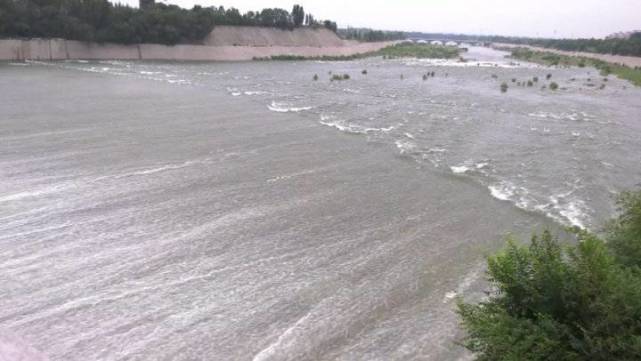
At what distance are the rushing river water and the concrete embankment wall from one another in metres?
38.3

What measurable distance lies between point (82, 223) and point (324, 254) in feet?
18.1

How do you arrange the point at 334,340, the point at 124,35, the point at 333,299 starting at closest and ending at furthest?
the point at 334,340, the point at 333,299, the point at 124,35

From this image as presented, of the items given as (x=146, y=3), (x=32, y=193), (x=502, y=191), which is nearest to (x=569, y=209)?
(x=502, y=191)

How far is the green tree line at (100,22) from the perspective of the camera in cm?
6556

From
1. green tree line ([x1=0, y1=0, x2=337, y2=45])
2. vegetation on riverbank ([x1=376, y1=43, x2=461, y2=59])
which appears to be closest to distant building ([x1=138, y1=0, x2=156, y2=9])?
green tree line ([x1=0, y1=0, x2=337, y2=45])

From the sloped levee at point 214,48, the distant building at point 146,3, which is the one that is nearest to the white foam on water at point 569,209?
the sloped levee at point 214,48

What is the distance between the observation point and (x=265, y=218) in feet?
43.5

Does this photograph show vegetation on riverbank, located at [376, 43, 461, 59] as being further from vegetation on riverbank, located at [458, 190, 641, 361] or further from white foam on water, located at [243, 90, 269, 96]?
vegetation on riverbank, located at [458, 190, 641, 361]

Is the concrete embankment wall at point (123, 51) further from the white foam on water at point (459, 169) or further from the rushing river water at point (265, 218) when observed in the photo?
the white foam on water at point (459, 169)

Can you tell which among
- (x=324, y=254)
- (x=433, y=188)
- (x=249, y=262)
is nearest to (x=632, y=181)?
(x=433, y=188)

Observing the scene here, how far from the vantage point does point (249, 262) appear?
10852 mm

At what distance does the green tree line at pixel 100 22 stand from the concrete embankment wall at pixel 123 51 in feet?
3.80

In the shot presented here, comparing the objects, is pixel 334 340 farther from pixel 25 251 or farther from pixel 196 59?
pixel 196 59

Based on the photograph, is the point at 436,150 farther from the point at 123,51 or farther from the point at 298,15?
the point at 298,15
